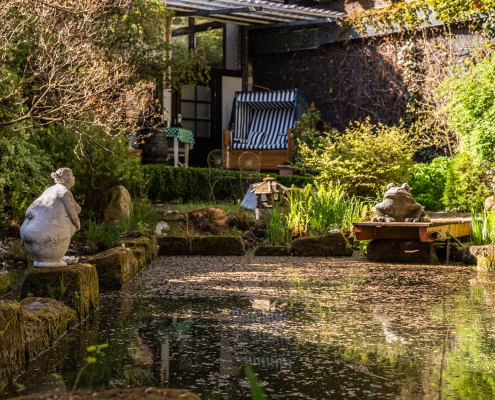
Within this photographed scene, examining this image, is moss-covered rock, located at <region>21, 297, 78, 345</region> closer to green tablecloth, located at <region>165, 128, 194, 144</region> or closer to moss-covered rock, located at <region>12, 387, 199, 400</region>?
moss-covered rock, located at <region>12, 387, 199, 400</region>

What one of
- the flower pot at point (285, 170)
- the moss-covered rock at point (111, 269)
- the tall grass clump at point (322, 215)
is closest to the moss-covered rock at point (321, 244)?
the tall grass clump at point (322, 215)

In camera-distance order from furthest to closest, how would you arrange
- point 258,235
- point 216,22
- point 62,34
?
point 216,22, point 258,235, point 62,34

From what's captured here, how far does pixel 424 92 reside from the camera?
16.4 meters

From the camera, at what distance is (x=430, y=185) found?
13617 millimetres

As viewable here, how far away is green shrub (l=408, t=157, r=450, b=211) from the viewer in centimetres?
1342

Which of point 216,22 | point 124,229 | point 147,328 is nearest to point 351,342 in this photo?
point 147,328

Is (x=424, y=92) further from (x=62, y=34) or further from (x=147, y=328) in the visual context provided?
(x=147, y=328)

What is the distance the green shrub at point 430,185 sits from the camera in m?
13.4

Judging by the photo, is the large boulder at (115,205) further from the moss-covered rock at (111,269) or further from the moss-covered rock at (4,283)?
the moss-covered rock at (4,283)

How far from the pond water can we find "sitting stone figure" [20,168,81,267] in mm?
516

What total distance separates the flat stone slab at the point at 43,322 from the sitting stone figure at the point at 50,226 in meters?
0.77

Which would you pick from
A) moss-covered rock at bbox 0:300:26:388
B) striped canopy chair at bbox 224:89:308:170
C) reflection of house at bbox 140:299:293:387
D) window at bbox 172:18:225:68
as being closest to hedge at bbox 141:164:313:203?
striped canopy chair at bbox 224:89:308:170

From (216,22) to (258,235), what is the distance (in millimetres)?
10031

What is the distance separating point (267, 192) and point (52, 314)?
6964mm
